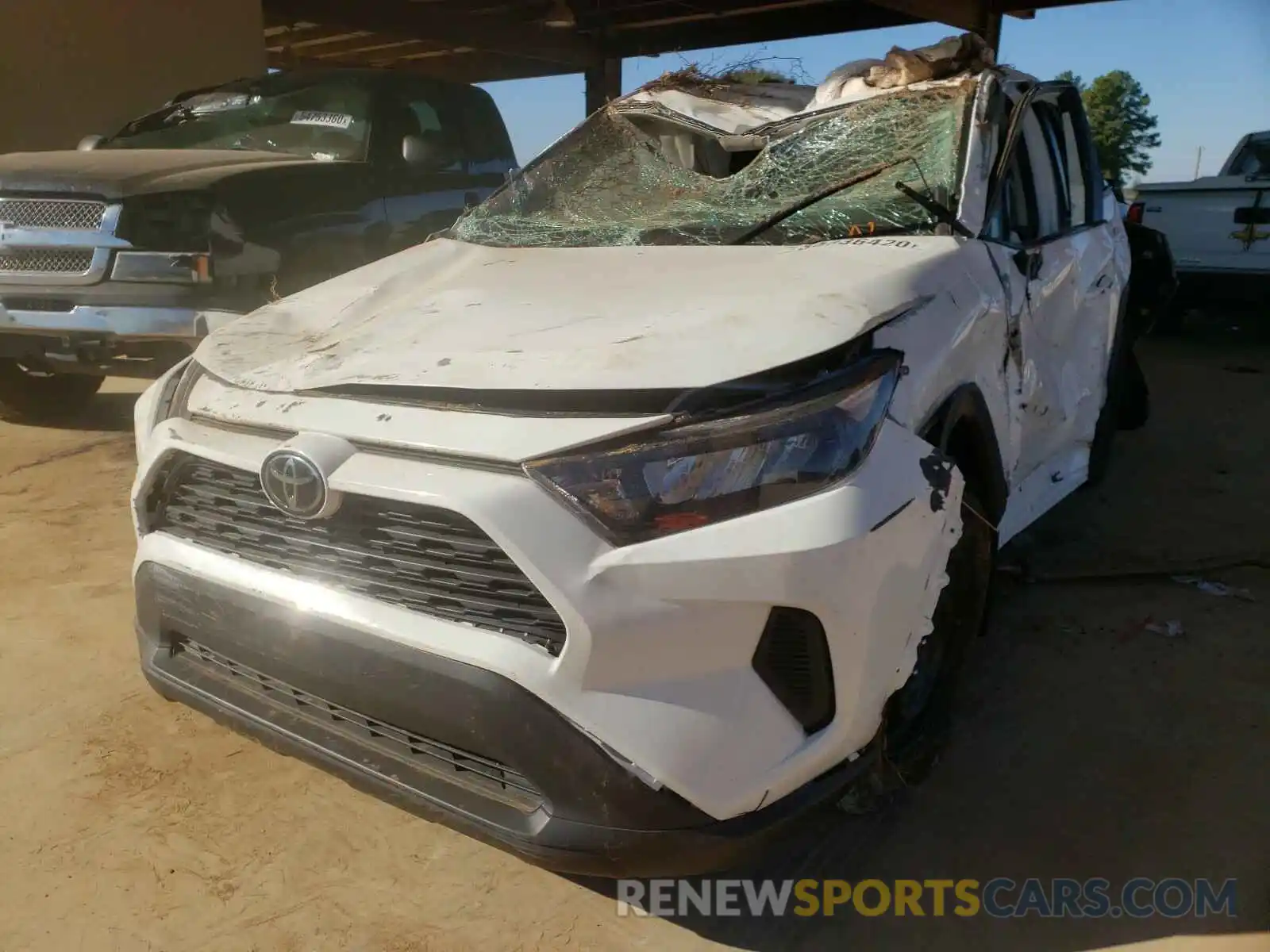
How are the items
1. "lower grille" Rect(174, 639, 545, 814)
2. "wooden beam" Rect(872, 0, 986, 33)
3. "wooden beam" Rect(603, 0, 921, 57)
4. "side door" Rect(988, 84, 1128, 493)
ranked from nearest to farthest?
1. "lower grille" Rect(174, 639, 545, 814)
2. "side door" Rect(988, 84, 1128, 493)
3. "wooden beam" Rect(872, 0, 986, 33)
4. "wooden beam" Rect(603, 0, 921, 57)

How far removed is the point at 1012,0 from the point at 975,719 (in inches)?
345

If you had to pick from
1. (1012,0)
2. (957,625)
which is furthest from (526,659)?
(1012,0)

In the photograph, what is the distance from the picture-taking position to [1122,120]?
40281 mm

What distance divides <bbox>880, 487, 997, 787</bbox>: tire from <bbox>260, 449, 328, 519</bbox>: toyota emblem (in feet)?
4.28

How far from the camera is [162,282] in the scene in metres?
4.70

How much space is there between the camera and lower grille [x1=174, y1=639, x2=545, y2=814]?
1852 millimetres

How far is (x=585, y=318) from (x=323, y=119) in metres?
4.42

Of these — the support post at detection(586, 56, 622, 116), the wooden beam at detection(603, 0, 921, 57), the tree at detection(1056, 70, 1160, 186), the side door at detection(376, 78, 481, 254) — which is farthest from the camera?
the tree at detection(1056, 70, 1160, 186)

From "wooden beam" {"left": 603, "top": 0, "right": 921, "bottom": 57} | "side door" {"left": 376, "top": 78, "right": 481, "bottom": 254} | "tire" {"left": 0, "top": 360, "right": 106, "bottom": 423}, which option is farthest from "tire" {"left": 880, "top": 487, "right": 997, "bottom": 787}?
"wooden beam" {"left": 603, "top": 0, "right": 921, "bottom": 57}

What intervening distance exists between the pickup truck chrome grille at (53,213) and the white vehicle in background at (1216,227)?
718 centimetres

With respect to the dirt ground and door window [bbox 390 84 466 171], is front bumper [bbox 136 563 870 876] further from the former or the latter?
door window [bbox 390 84 466 171]

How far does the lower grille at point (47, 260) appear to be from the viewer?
4.87 m

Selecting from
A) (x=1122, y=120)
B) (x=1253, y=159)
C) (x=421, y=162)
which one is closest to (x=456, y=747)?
(x=421, y=162)

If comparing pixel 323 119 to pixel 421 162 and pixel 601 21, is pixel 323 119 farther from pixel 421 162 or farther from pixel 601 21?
pixel 601 21
